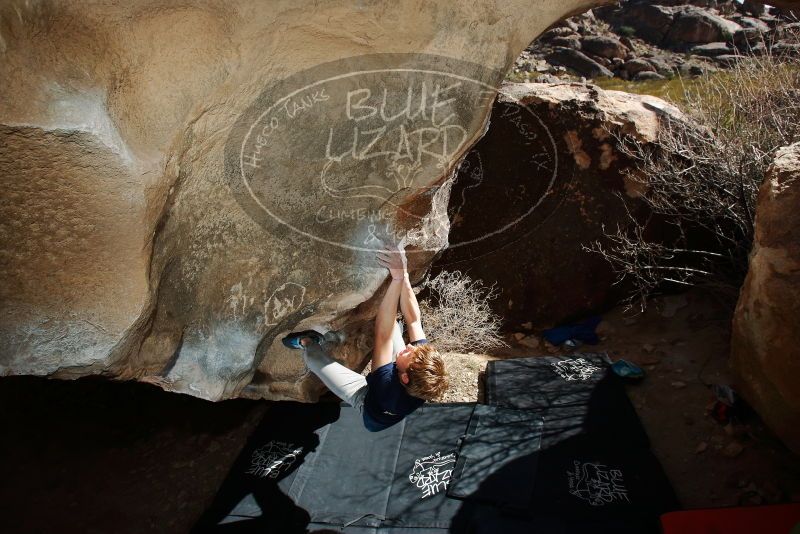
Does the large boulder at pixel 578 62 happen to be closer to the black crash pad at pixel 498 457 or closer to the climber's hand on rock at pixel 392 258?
the black crash pad at pixel 498 457

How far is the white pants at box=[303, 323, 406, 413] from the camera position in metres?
2.61

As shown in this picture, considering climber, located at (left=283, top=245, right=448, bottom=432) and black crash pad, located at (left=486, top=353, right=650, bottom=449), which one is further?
black crash pad, located at (left=486, top=353, right=650, bottom=449)

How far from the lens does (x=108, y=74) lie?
1858 mm

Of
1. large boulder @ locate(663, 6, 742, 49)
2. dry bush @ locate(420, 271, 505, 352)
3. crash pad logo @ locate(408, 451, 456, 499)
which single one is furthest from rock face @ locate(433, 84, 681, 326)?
large boulder @ locate(663, 6, 742, 49)

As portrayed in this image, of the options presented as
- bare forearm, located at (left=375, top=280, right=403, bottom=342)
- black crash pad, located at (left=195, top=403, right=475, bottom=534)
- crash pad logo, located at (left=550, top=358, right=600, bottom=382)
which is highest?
bare forearm, located at (left=375, top=280, right=403, bottom=342)

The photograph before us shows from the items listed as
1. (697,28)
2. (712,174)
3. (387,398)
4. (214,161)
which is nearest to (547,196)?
(712,174)

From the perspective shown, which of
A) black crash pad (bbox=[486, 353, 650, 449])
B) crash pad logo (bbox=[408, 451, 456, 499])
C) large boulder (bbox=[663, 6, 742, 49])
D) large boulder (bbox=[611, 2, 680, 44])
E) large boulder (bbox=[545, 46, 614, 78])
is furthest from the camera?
large boulder (bbox=[611, 2, 680, 44])

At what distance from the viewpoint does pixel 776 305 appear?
7.73ft

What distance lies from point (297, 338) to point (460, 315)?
1.74 meters

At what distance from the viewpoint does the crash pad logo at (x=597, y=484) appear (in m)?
2.65

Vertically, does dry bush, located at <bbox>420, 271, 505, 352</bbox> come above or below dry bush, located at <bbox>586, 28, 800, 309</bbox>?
below

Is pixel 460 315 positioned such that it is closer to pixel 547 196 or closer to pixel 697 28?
pixel 547 196

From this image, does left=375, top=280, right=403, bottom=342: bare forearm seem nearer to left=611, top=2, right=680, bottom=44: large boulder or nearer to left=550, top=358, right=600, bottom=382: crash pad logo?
left=550, top=358, right=600, bottom=382: crash pad logo

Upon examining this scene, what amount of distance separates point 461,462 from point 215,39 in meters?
2.44
